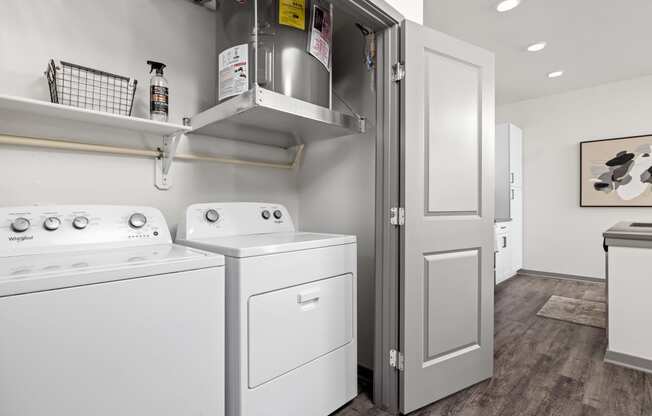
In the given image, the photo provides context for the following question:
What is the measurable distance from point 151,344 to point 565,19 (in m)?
3.48

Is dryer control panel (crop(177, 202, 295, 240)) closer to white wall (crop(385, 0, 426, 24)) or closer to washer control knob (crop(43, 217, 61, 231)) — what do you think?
washer control knob (crop(43, 217, 61, 231))

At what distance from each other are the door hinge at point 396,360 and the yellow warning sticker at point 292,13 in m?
1.60

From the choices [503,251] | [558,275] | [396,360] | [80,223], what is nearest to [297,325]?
[396,360]

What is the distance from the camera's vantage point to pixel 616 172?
394 cm

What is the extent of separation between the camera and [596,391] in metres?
1.74

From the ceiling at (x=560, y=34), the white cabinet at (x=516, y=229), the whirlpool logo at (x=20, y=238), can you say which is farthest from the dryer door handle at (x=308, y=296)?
the white cabinet at (x=516, y=229)

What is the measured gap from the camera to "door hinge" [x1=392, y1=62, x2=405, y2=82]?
154 centimetres

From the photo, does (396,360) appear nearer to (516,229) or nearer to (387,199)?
(387,199)

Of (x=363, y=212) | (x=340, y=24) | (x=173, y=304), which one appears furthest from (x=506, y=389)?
(x=340, y=24)

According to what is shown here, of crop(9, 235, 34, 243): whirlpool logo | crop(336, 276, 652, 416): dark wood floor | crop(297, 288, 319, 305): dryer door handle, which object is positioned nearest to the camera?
crop(9, 235, 34, 243): whirlpool logo

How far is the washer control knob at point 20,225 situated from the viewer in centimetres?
114

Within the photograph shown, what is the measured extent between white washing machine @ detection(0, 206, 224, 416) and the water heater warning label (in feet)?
2.34

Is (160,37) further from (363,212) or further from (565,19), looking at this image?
(565,19)

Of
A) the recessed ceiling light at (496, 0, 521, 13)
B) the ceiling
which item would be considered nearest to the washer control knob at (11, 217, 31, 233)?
the ceiling
